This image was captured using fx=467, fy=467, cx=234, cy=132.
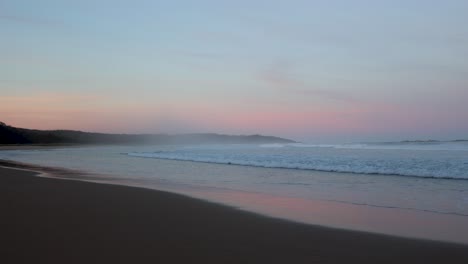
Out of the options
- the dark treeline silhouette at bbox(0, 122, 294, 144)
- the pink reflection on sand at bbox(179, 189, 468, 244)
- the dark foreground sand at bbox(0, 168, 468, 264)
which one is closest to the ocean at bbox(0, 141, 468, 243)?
the pink reflection on sand at bbox(179, 189, 468, 244)

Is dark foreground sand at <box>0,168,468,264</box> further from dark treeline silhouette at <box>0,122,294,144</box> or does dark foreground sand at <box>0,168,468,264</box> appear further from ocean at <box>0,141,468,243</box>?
dark treeline silhouette at <box>0,122,294,144</box>

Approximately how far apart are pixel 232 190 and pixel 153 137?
427ft

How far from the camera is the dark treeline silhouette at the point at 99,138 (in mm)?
95938

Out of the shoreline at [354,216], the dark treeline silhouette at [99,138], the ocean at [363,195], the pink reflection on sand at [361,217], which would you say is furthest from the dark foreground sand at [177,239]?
the dark treeline silhouette at [99,138]

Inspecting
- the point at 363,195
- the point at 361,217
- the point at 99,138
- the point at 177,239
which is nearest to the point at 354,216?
the point at 361,217

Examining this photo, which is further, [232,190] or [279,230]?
[232,190]

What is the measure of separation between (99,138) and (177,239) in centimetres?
12965

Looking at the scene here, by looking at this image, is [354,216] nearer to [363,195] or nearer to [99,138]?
[363,195]

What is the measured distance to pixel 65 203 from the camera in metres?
10.2

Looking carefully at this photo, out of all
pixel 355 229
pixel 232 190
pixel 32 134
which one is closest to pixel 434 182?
pixel 232 190

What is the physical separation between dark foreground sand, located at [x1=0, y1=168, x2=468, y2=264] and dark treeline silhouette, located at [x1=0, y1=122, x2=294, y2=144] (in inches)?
3595

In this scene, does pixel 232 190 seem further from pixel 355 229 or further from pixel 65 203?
pixel 355 229

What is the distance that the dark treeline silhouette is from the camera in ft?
315

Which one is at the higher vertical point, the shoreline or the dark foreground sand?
the shoreline
